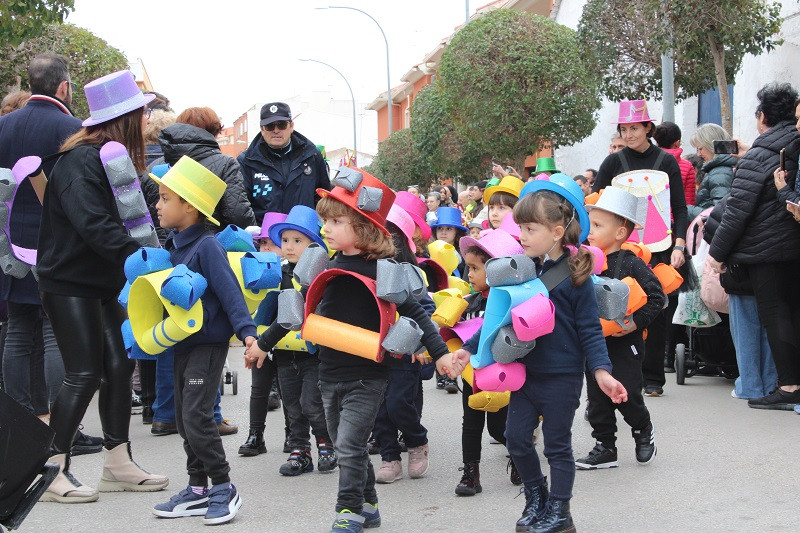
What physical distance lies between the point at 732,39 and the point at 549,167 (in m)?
4.50

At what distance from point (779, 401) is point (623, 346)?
2.33 meters

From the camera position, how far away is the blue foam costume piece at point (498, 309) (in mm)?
4570

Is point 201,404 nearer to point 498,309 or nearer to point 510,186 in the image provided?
point 498,309

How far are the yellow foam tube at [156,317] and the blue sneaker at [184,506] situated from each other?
771 mm

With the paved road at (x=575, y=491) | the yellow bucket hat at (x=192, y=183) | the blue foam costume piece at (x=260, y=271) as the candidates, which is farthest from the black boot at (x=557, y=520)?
the yellow bucket hat at (x=192, y=183)

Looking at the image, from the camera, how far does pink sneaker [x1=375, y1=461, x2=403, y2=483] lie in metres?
6.05

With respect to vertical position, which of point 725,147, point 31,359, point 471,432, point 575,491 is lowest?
point 575,491

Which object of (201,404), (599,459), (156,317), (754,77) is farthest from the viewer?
(754,77)

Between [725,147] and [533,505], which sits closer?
[533,505]

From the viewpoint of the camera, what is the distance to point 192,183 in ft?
17.3

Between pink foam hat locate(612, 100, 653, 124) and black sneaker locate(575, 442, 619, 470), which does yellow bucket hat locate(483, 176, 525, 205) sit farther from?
black sneaker locate(575, 442, 619, 470)

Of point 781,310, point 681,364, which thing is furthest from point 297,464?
point 681,364

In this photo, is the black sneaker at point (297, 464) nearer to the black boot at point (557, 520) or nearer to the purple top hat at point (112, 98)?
the black boot at point (557, 520)

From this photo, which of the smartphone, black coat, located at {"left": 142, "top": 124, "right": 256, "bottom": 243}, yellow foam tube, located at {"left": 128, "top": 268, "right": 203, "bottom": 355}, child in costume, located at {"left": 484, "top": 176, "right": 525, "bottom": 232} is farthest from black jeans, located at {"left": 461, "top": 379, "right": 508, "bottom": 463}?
the smartphone
